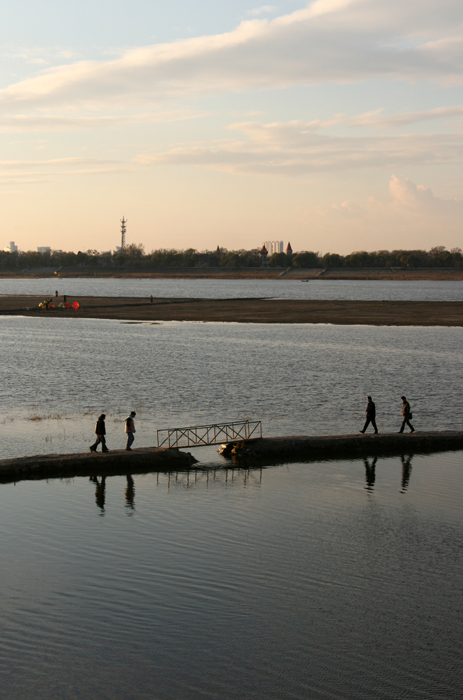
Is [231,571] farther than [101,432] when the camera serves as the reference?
No

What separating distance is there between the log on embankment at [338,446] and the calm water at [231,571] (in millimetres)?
1126

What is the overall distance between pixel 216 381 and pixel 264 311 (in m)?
74.3

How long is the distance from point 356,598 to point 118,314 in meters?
105

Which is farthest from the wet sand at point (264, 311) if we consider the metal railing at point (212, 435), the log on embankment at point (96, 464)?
the log on embankment at point (96, 464)

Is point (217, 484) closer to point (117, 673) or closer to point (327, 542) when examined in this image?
point (327, 542)

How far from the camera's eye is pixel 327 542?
21531 millimetres

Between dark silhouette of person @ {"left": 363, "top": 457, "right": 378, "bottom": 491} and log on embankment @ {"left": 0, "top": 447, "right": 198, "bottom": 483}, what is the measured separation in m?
7.90

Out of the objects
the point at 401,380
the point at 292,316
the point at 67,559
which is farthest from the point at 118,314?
the point at 67,559

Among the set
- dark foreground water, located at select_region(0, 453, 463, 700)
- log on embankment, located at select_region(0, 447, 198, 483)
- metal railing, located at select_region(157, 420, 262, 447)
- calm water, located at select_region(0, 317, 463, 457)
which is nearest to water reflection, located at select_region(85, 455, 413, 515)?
dark foreground water, located at select_region(0, 453, 463, 700)

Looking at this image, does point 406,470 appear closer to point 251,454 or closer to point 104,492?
point 251,454

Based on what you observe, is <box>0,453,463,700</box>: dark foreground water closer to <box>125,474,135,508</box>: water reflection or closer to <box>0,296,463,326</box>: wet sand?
<box>125,474,135,508</box>: water reflection

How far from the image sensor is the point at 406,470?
30594 millimetres

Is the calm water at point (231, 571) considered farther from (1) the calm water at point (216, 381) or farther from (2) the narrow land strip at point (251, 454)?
(2) the narrow land strip at point (251, 454)

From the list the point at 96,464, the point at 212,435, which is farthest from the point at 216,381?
the point at 96,464
